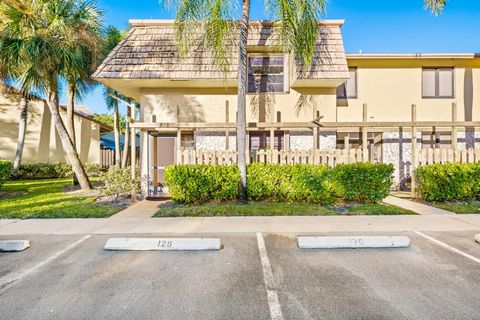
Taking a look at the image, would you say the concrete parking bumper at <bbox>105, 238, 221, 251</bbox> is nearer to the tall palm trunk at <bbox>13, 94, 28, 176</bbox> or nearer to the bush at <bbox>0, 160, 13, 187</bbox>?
the bush at <bbox>0, 160, 13, 187</bbox>

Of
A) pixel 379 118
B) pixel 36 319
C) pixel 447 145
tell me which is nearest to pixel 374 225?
pixel 36 319

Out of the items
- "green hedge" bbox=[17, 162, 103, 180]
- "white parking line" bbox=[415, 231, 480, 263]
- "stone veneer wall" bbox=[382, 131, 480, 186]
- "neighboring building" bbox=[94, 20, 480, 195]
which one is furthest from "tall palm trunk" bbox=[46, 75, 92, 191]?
"stone veneer wall" bbox=[382, 131, 480, 186]

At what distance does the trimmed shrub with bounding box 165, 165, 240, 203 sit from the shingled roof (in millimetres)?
3837

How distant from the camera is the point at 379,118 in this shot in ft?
37.0

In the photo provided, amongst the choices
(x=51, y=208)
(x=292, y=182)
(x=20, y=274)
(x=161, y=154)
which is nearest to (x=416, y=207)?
(x=292, y=182)

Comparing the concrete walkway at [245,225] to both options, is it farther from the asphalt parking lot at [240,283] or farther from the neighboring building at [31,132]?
the neighboring building at [31,132]

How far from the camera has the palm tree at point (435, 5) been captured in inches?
332

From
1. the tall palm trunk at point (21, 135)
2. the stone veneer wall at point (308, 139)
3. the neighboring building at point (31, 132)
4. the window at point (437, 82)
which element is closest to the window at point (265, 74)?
the stone veneer wall at point (308, 139)

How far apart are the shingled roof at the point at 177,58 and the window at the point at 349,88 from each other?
1.85 meters

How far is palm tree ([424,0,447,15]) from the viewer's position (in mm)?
8430

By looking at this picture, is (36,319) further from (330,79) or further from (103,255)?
(330,79)

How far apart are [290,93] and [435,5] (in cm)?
563

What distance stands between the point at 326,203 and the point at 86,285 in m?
6.68

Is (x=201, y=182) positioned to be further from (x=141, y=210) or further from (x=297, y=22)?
(x=297, y=22)
